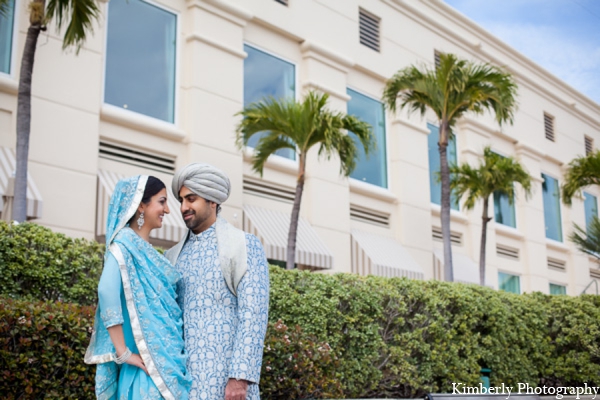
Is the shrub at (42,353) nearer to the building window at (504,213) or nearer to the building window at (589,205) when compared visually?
the building window at (504,213)

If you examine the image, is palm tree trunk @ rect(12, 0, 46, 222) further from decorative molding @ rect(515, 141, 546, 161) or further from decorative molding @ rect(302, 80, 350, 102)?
decorative molding @ rect(515, 141, 546, 161)

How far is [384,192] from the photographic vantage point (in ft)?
62.7

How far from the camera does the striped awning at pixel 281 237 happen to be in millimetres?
15094

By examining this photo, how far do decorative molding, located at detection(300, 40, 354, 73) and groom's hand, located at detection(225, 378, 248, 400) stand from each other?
14.6m

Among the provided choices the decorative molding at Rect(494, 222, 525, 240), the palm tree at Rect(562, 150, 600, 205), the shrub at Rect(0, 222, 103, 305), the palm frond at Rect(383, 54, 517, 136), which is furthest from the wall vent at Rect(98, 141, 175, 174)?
the decorative molding at Rect(494, 222, 525, 240)

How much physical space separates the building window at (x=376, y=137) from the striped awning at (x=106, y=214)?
251 inches

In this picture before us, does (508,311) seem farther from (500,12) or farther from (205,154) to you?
(500,12)

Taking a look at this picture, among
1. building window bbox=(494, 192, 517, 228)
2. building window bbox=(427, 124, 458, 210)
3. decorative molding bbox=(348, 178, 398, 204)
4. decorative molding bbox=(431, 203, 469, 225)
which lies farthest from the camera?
building window bbox=(494, 192, 517, 228)

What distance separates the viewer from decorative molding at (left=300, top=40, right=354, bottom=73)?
1761cm

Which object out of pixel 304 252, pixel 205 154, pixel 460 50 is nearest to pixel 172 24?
pixel 205 154

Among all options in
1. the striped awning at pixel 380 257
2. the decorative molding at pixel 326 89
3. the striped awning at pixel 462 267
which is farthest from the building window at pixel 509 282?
the decorative molding at pixel 326 89

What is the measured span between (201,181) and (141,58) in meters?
11.1

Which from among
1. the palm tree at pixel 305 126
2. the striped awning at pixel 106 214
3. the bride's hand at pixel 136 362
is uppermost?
the palm tree at pixel 305 126

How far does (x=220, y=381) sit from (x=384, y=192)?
15727 millimetres
